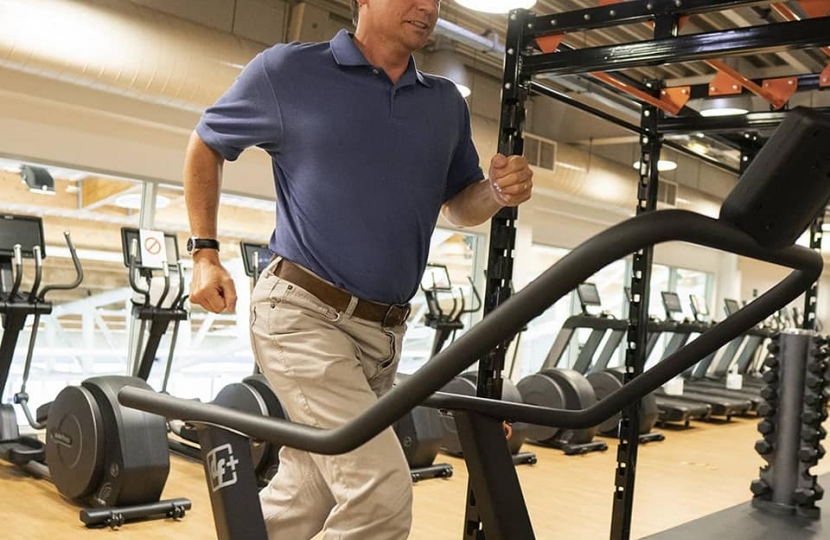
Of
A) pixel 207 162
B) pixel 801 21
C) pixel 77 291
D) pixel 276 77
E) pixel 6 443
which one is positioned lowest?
pixel 6 443

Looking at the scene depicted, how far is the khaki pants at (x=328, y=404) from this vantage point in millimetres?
1497

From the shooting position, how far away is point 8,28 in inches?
181

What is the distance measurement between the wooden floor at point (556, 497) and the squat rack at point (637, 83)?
1.20 m

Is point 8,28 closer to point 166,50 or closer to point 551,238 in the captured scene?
point 166,50

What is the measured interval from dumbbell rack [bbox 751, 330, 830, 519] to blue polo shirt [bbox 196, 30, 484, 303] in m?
3.37

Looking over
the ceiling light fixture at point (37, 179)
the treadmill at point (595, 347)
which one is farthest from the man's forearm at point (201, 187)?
the treadmill at point (595, 347)

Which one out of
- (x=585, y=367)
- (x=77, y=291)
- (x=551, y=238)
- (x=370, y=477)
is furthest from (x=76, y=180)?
(x=370, y=477)

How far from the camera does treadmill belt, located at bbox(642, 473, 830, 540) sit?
383 centimetres

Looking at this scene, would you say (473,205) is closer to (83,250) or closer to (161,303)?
(161,303)

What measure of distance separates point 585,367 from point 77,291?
222 inches

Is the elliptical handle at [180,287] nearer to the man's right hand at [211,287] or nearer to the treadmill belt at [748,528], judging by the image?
the treadmill belt at [748,528]

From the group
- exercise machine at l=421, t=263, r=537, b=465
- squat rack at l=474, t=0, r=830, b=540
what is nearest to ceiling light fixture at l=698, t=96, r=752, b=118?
squat rack at l=474, t=0, r=830, b=540

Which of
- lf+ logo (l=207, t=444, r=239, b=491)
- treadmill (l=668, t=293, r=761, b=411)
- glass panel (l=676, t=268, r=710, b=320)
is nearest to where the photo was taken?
lf+ logo (l=207, t=444, r=239, b=491)

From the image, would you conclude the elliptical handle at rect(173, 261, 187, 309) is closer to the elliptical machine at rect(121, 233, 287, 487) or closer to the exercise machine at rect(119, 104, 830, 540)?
the elliptical machine at rect(121, 233, 287, 487)
